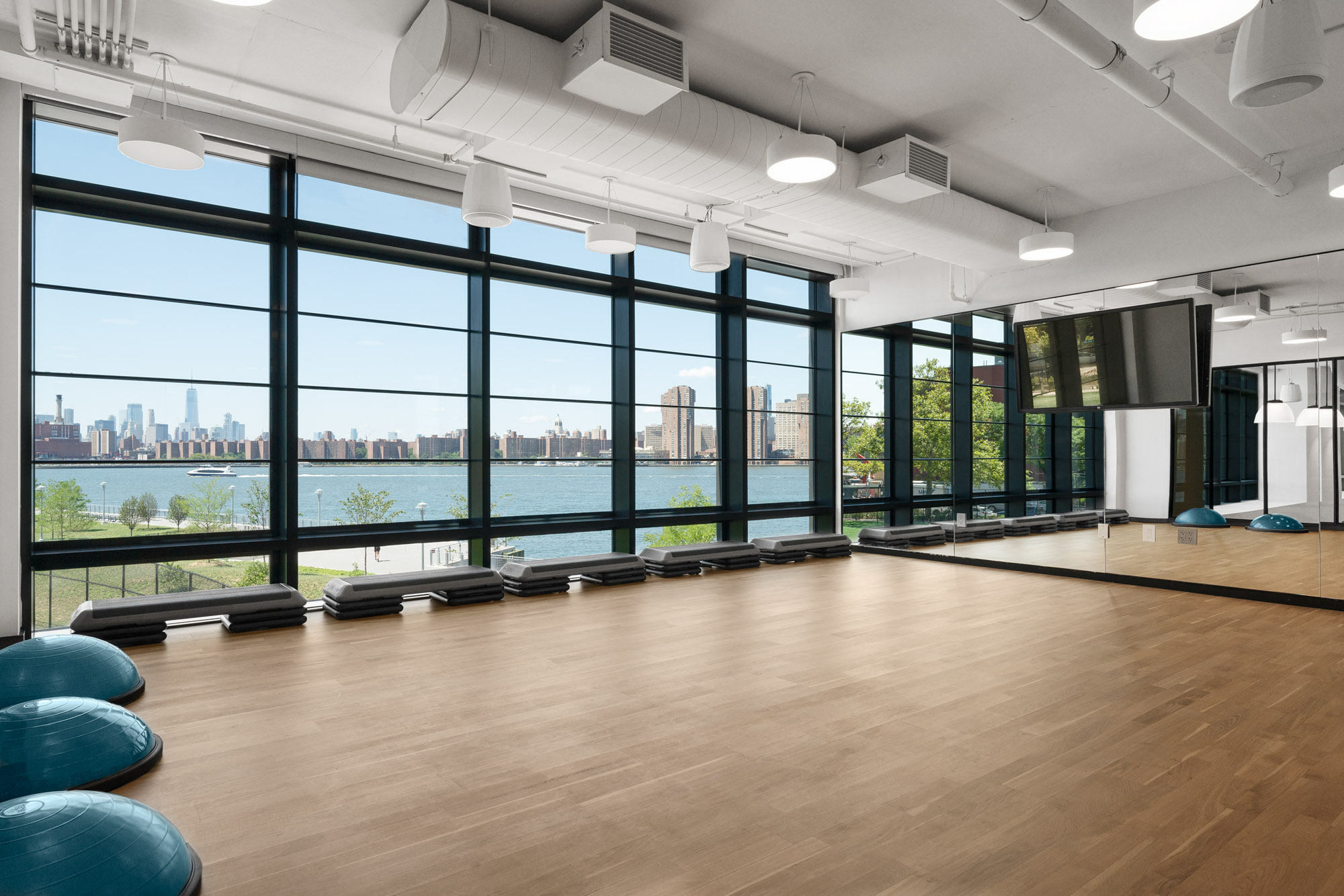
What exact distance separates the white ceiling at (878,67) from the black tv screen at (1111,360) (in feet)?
4.67

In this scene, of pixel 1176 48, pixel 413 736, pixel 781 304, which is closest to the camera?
pixel 413 736

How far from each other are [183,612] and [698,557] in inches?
189

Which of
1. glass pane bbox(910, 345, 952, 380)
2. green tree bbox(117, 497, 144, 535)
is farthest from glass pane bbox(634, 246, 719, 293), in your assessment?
green tree bbox(117, 497, 144, 535)

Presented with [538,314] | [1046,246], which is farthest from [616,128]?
[538,314]

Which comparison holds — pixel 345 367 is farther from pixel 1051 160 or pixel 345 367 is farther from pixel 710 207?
pixel 1051 160

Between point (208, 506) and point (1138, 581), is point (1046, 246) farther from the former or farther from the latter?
point (208, 506)

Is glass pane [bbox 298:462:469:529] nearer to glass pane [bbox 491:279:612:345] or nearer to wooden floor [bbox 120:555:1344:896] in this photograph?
glass pane [bbox 491:279:612:345]

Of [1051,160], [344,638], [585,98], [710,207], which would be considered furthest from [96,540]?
[1051,160]

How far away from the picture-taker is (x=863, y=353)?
954 centimetres

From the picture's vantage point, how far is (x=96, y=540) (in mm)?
5535

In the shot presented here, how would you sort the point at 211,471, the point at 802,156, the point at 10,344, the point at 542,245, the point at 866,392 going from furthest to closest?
1. the point at 542,245
2. the point at 866,392
3. the point at 211,471
4. the point at 10,344
5. the point at 802,156

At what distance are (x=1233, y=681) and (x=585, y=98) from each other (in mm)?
5201

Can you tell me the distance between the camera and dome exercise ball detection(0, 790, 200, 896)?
1882 millimetres

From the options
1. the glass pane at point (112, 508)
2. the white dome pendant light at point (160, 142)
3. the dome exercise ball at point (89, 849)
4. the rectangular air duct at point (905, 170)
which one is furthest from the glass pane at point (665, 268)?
the dome exercise ball at point (89, 849)
